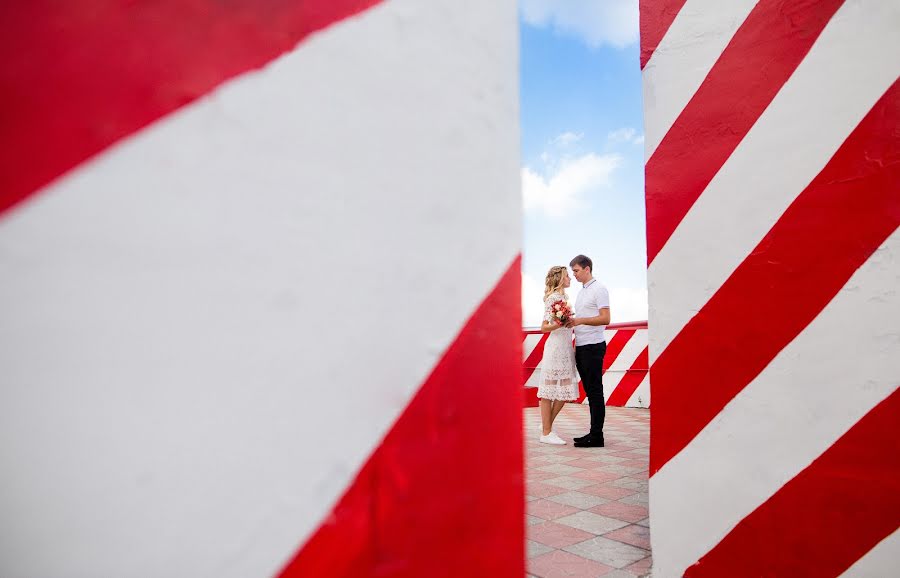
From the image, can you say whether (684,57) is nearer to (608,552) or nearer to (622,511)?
(608,552)

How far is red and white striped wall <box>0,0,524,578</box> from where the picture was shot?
33 centimetres

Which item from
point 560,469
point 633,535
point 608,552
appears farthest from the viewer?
point 560,469

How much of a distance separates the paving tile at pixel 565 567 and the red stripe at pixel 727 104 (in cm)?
116

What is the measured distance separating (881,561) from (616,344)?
6.81 meters

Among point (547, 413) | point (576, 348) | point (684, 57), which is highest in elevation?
Result: point (684, 57)

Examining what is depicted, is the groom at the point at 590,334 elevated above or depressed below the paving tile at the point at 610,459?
above

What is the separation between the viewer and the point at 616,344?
7820 mm

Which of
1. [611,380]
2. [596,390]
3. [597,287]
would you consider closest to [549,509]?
[596,390]

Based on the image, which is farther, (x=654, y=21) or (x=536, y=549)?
(x=536, y=549)

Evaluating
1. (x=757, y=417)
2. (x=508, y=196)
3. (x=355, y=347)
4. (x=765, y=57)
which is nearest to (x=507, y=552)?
(x=355, y=347)

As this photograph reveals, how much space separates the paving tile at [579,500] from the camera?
2662 millimetres

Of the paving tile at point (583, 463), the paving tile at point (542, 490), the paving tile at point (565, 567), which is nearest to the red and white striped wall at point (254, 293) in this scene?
the paving tile at point (565, 567)

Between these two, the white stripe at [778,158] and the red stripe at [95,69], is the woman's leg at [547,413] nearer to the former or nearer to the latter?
the white stripe at [778,158]

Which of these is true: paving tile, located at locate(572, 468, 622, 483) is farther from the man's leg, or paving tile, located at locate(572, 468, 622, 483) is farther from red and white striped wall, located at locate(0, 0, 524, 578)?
red and white striped wall, located at locate(0, 0, 524, 578)
